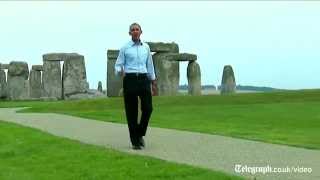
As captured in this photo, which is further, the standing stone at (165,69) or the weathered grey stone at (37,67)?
the weathered grey stone at (37,67)

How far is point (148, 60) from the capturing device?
13352 mm

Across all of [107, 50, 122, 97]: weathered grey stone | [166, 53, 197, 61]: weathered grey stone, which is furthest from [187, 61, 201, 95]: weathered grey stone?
[107, 50, 122, 97]: weathered grey stone

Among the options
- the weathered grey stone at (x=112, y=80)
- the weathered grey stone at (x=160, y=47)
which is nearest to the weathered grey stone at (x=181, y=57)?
the weathered grey stone at (x=160, y=47)

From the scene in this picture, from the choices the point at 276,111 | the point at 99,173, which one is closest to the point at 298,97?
the point at 276,111

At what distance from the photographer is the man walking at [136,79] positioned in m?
13.2

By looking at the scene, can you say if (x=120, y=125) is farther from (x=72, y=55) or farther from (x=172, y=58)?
(x=72, y=55)

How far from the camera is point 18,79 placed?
52.3 meters

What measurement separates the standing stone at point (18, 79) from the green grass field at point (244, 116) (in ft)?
66.8

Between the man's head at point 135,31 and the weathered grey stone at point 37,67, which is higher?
the man's head at point 135,31

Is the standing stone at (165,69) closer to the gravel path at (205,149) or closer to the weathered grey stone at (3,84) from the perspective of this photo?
the weathered grey stone at (3,84)

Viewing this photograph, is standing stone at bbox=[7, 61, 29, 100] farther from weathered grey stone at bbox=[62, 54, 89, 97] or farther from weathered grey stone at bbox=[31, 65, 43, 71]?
weathered grey stone at bbox=[62, 54, 89, 97]

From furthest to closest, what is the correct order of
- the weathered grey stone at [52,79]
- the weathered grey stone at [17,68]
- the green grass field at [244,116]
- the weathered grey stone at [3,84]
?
the weathered grey stone at [17,68], the weathered grey stone at [3,84], the weathered grey stone at [52,79], the green grass field at [244,116]

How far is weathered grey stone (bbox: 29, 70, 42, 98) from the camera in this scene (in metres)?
52.5

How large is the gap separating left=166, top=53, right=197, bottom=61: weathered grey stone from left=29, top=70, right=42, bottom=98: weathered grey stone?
38.6 feet
